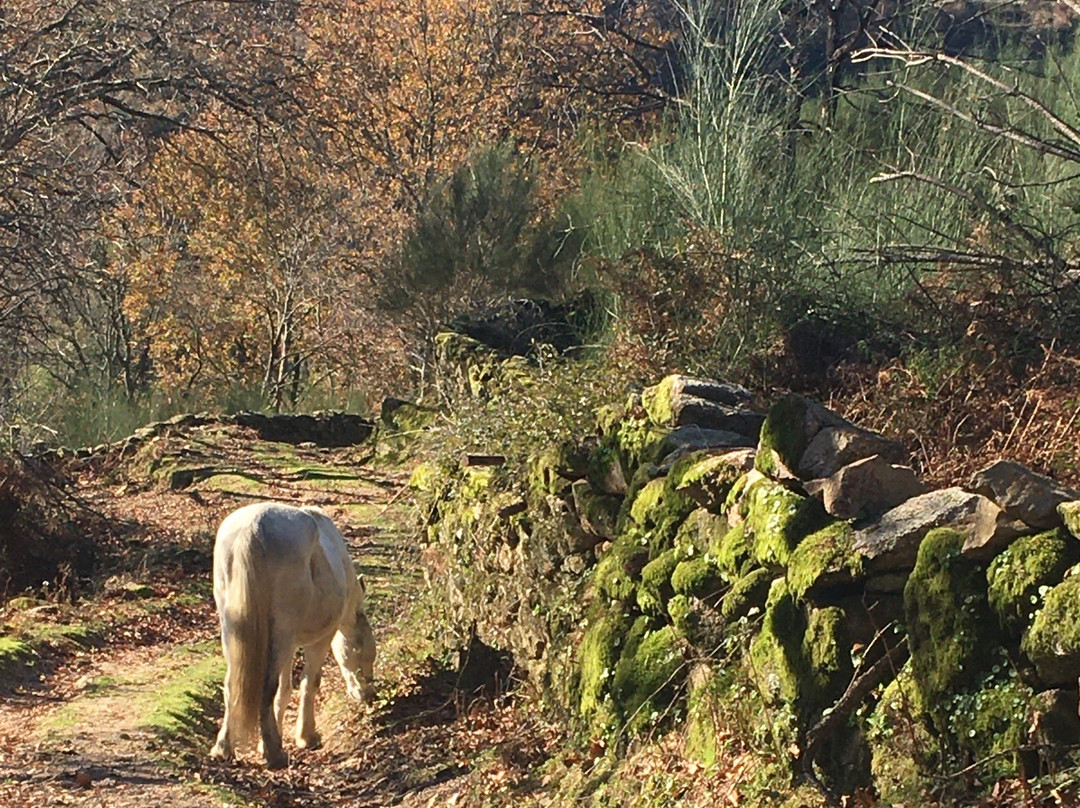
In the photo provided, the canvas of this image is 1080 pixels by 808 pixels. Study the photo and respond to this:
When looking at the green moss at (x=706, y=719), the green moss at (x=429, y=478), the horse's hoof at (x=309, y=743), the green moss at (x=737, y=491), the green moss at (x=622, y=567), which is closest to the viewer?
the green moss at (x=706, y=719)

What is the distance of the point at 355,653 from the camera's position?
9711mm

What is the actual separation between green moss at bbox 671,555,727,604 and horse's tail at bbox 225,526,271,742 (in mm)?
2822

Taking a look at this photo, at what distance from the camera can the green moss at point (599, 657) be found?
275 inches

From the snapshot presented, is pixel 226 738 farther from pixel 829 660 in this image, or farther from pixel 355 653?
pixel 829 660

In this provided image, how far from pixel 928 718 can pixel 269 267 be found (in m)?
29.2

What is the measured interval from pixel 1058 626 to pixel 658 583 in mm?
2672

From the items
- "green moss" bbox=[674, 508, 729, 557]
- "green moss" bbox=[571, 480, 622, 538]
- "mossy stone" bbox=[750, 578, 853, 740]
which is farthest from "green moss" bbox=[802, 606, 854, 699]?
"green moss" bbox=[571, 480, 622, 538]

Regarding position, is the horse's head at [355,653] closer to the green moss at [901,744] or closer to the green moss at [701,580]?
the green moss at [701,580]

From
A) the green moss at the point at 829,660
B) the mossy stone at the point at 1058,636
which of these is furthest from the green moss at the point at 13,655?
the mossy stone at the point at 1058,636

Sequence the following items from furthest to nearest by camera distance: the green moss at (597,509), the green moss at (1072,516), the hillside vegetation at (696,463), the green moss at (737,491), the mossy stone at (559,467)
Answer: the mossy stone at (559,467), the green moss at (597,509), the green moss at (737,491), the hillside vegetation at (696,463), the green moss at (1072,516)

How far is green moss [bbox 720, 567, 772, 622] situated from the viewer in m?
5.91

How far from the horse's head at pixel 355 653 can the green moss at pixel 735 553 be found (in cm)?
408

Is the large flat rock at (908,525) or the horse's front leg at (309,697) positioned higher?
the large flat rock at (908,525)

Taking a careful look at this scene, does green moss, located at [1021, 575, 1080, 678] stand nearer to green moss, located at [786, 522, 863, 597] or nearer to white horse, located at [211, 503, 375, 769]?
green moss, located at [786, 522, 863, 597]
